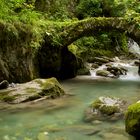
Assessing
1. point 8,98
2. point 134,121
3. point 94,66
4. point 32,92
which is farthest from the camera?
point 94,66

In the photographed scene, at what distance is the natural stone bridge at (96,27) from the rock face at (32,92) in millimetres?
5922

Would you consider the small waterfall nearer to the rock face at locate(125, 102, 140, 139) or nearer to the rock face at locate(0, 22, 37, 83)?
the rock face at locate(0, 22, 37, 83)

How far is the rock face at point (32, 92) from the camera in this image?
1066 cm

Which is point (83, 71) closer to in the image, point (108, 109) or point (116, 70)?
point (116, 70)

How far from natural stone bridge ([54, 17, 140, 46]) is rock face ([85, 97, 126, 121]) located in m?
8.20

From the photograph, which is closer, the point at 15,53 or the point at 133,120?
the point at 133,120

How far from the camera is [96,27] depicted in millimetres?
17703

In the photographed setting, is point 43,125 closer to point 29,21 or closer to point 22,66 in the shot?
point 22,66

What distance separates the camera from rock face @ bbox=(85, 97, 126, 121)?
8727 mm

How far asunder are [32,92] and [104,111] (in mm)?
2834

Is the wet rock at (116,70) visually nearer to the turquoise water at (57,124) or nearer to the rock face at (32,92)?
the turquoise water at (57,124)

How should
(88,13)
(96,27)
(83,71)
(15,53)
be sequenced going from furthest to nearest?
(88,13) < (83,71) < (96,27) < (15,53)

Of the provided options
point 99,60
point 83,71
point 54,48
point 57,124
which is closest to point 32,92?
point 57,124

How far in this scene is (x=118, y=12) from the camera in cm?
2692
